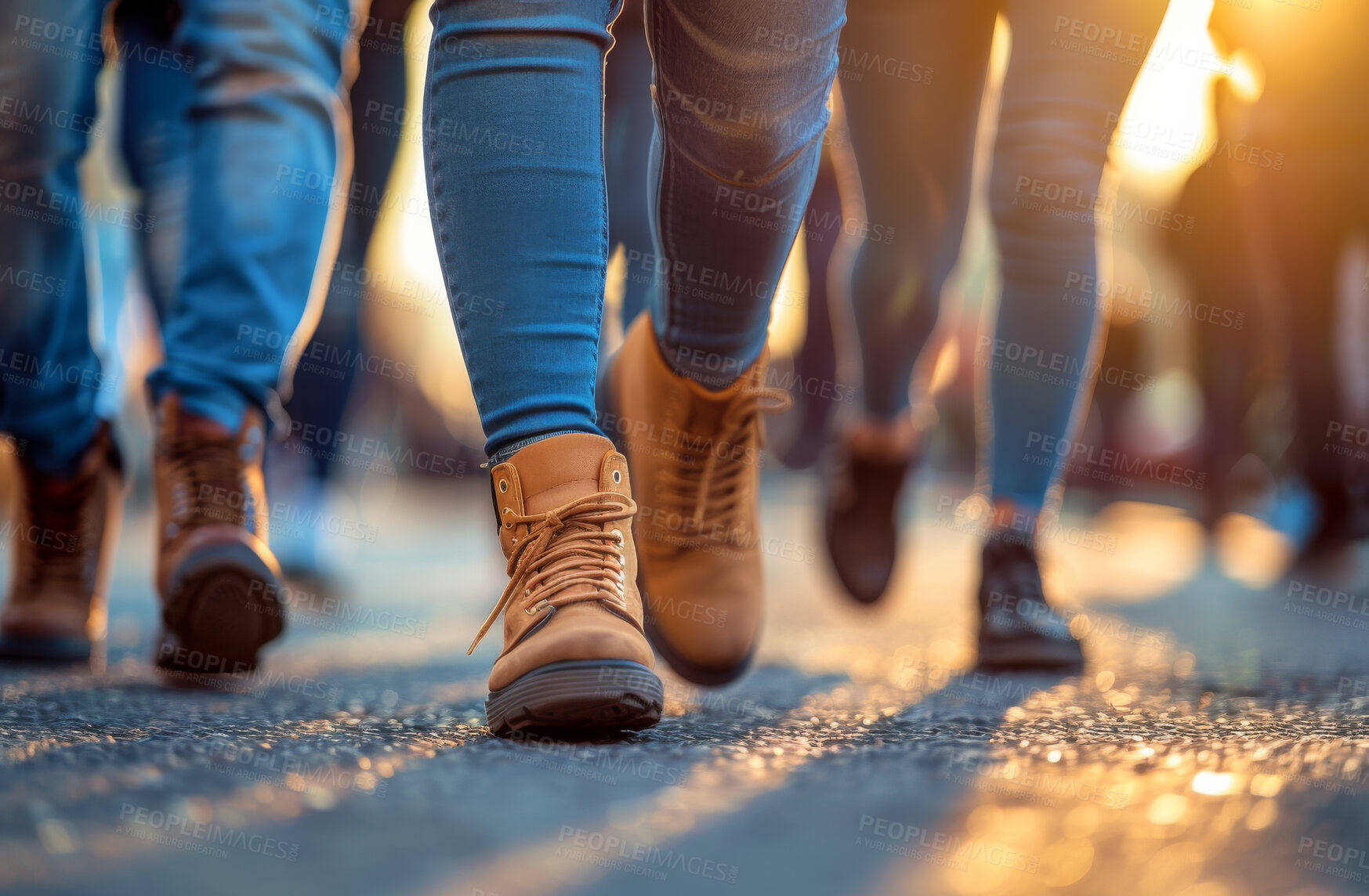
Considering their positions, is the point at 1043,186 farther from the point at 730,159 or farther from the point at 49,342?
the point at 49,342

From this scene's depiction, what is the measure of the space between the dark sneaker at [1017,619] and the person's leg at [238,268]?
1014 millimetres

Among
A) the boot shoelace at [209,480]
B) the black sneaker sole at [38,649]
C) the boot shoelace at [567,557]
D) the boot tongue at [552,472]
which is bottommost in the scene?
the black sneaker sole at [38,649]

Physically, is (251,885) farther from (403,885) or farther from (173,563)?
(173,563)

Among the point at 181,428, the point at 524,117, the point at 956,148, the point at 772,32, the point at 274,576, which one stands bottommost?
the point at 274,576

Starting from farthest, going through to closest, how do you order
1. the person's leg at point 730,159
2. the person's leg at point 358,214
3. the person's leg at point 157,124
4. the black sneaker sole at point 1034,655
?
1. the person's leg at point 358,214
2. the person's leg at point 157,124
3. the black sneaker sole at point 1034,655
4. the person's leg at point 730,159

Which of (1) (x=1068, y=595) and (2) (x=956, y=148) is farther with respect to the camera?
(1) (x=1068, y=595)

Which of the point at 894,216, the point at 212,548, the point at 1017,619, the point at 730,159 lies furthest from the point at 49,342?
the point at 894,216

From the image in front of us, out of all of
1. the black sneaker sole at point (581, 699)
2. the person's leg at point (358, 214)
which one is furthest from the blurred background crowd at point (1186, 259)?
the black sneaker sole at point (581, 699)

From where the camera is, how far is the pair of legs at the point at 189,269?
1.47 metres

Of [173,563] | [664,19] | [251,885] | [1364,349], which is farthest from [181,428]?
[1364,349]

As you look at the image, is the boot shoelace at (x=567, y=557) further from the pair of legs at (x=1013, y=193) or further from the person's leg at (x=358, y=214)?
the person's leg at (x=358, y=214)

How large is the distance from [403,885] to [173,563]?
88 centimetres

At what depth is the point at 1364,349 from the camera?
360cm

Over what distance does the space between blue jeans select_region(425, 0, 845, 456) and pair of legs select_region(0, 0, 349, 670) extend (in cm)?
53
